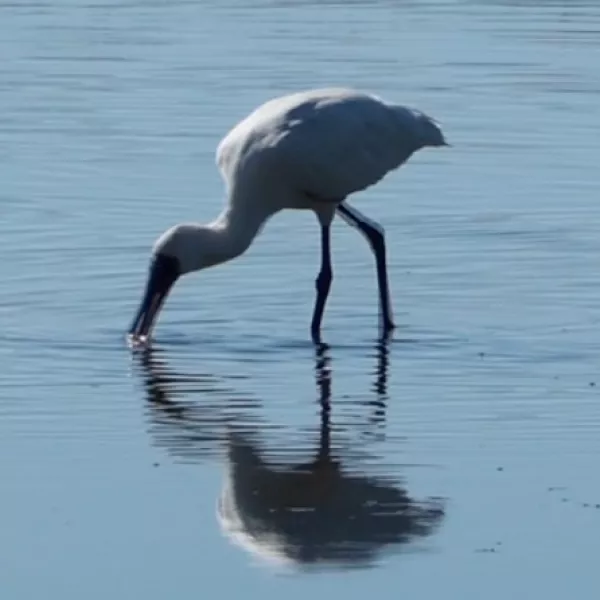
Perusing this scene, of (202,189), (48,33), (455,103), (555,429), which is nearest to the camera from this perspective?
(555,429)

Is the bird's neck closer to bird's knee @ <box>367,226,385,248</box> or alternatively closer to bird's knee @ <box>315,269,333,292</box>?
bird's knee @ <box>315,269,333,292</box>

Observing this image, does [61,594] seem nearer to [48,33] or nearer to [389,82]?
[389,82]

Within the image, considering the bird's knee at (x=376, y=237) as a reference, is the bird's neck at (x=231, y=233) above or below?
above

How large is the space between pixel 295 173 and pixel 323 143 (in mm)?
198

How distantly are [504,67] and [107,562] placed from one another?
1294cm

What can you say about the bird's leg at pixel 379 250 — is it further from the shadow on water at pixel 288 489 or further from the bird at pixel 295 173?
the shadow on water at pixel 288 489

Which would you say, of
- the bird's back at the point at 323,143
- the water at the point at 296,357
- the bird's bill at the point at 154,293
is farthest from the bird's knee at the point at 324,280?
the bird's bill at the point at 154,293

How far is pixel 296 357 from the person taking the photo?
37.1ft

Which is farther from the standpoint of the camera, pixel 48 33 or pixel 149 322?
pixel 48 33

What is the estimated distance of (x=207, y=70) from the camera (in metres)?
20.1

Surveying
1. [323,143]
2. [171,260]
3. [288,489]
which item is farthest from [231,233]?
[288,489]

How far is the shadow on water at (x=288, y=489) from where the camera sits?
814 centimetres

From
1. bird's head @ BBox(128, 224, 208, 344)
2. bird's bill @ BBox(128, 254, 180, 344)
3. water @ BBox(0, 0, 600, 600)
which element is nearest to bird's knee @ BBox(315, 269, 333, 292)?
water @ BBox(0, 0, 600, 600)

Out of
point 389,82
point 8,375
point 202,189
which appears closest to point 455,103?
point 389,82
